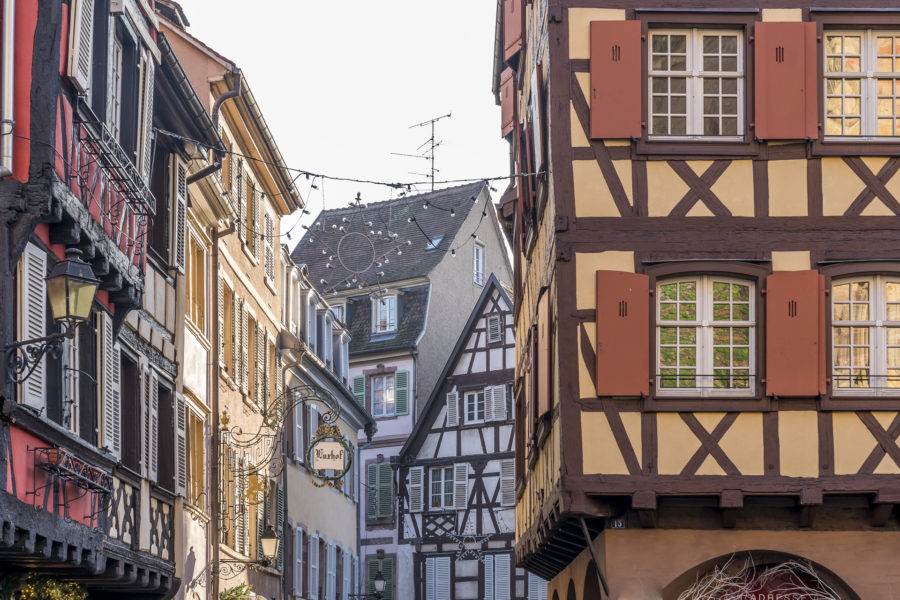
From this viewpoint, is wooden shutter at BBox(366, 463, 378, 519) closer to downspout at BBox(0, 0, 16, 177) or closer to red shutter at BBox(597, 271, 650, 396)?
red shutter at BBox(597, 271, 650, 396)

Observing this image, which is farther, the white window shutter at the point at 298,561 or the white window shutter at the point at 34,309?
the white window shutter at the point at 298,561

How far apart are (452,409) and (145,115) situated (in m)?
26.8

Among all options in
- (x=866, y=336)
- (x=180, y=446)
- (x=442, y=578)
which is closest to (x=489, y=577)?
(x=442, y=578)

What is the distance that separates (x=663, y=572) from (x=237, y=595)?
9614 mm

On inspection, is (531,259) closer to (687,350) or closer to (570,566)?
A: (570,566)

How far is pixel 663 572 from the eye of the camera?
659 inches

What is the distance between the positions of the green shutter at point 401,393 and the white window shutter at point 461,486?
18.2ft

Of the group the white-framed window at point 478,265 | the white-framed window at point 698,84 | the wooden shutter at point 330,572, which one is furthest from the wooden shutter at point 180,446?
the white-framed window at point 478,265

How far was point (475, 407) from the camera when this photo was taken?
43.5 meters

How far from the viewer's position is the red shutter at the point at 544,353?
18391 mm

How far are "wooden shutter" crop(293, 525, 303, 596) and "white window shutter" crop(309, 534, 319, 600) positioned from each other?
1093 millimetres

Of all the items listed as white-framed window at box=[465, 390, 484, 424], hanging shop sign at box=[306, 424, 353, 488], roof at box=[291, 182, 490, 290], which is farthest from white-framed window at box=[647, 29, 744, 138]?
roof at box=[291, 182, 490, 290]

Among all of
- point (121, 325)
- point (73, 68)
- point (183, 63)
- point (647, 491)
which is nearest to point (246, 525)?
point (183, 63)

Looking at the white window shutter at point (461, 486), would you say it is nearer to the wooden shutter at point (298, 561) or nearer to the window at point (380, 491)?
the window at point (380, 491)
